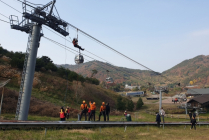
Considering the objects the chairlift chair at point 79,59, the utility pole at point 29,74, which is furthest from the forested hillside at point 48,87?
the chairlift chair at point 79,59

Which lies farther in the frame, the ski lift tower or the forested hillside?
the forested hillside

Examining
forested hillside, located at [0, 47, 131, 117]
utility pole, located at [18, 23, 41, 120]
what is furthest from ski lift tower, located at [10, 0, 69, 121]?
forested hillside, located at [0, 47, 131, 117]

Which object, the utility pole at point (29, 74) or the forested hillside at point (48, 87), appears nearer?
the utility pole at point (29, 74)

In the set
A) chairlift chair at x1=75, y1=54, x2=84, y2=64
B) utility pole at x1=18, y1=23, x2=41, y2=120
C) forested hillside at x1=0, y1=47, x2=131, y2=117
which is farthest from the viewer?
forested hillside at x1=0, y1=47, x2=131, y2=117

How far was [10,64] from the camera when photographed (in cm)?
4719

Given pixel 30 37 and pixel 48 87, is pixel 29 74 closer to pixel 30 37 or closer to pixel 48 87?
pixel 30 37

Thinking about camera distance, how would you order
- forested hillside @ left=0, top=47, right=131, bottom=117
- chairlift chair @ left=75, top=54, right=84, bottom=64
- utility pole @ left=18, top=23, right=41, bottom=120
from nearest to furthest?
1. utility pole @ left=18, top=23, right=41, bottom=120
2. chairlift chair @ left=75, top=54, right=84, bottom=64
3. forested hillside @ left=0, top=47, right=131, bottom=117

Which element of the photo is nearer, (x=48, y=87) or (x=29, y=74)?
(x=29, y=74)

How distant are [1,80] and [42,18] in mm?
8252

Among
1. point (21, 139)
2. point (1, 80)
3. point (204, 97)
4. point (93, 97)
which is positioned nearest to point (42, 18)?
point (1, 80)

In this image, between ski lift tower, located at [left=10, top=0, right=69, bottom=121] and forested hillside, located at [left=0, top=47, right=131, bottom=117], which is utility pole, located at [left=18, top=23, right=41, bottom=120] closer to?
ski lift tower, located at [left=10, top=0, right=69, bottom=121]

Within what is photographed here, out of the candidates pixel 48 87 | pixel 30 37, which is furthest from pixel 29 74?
pixel 48 87

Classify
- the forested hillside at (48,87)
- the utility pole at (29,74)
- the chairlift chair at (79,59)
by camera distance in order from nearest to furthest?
1. the utility pole at (29,74)
2. the chairlift chair at (79,59)
3. the forested hillside at (48,87)

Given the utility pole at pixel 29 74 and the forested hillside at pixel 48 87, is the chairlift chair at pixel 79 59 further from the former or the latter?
the forested hillside at pixel 48 87
